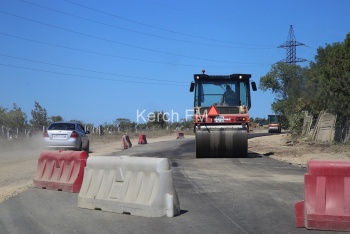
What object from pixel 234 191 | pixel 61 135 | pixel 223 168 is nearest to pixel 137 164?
pixel 234 191

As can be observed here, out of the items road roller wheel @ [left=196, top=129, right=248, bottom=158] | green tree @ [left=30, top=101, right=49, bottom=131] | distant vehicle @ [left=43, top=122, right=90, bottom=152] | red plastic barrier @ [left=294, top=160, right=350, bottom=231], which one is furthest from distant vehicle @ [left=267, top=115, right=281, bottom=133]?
red plastic barrier @ [left=294, top=160, right=350, bottom=231]

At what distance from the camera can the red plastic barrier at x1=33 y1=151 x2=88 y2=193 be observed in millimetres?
10344

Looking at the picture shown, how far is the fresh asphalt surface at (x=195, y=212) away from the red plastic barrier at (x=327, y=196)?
0.27 metres

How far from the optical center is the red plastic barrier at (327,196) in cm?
654

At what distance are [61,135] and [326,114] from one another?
17.7 meters

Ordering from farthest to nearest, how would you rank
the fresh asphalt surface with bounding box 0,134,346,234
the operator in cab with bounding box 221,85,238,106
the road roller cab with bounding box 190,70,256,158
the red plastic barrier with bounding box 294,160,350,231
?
1. the operator in cab with bounding box 221,85,238,106
2. the road roller cab with bounding box 190,70,256,158
3. the fresh asphalt surface with bounding box 0,134,346,234
4. the red plastic barrier with bounding box 294,160,350,231

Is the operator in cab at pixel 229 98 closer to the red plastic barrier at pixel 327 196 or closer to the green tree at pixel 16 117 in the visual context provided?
the red plastic barrier at pixel 327 196

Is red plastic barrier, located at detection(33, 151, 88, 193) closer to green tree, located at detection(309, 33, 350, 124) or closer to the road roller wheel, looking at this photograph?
the road roller wheel

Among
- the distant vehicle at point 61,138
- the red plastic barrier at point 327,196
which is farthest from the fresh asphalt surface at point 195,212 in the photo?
the distant vehicle at point 61,138

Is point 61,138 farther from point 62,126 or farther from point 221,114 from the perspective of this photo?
point 221,114

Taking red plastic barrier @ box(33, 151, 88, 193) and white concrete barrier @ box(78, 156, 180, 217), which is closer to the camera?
white concrete barrier @ box(78, 156, 180, 217)

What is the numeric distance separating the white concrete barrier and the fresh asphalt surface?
160mm

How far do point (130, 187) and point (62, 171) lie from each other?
10.9 ft

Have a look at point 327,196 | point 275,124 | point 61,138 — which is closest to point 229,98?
point 61,138
